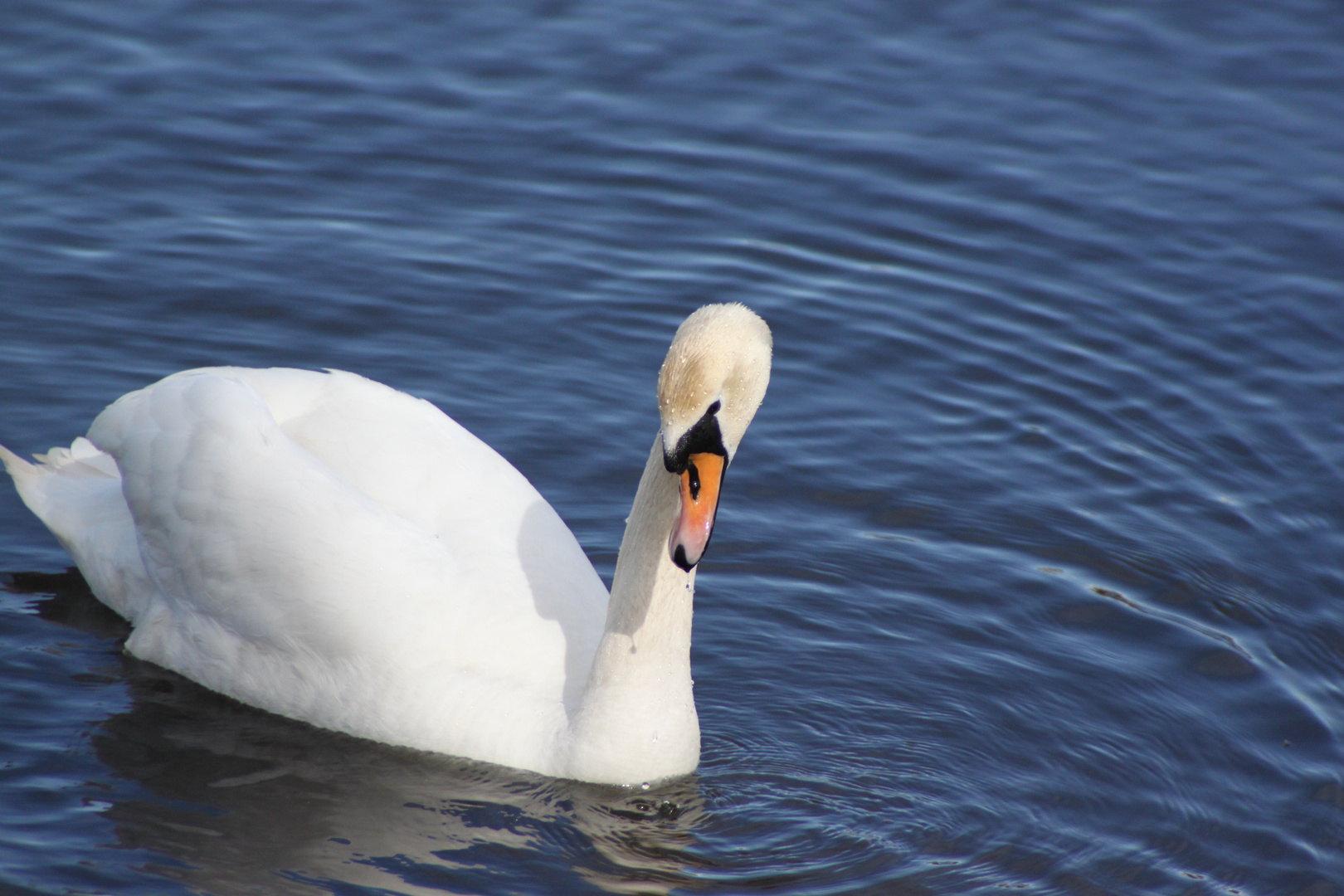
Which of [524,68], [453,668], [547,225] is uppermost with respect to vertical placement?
[524,68]

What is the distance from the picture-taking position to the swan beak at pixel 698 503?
659 centimetres

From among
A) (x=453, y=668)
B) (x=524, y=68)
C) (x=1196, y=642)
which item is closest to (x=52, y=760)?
(x=453, y=668)

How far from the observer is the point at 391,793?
25.1 ft

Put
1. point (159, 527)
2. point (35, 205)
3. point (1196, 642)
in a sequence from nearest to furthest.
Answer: point (159, 527) < point (1196, 642) < point (35, 205)

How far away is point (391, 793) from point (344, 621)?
0.76 meters

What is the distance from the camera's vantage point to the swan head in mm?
6430

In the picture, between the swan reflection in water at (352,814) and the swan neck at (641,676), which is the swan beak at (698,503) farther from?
the swan reflection in water at (352,814)

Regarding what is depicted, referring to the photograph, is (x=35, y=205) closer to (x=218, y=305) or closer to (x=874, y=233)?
(x=218, y=305)

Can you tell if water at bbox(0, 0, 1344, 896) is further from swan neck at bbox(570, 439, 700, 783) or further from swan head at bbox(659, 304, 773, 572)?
swan head at bbox(659, 304, 773, 572)

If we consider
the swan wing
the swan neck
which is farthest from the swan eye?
the swan wing

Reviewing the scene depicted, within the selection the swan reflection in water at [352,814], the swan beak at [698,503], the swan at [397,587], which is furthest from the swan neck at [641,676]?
the swan beak at [698,503]

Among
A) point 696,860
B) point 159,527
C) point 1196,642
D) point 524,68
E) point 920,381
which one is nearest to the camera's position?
point 696,860

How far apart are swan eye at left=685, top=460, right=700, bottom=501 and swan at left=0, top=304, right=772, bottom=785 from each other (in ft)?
1.54

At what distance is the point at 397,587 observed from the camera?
7.60 m
